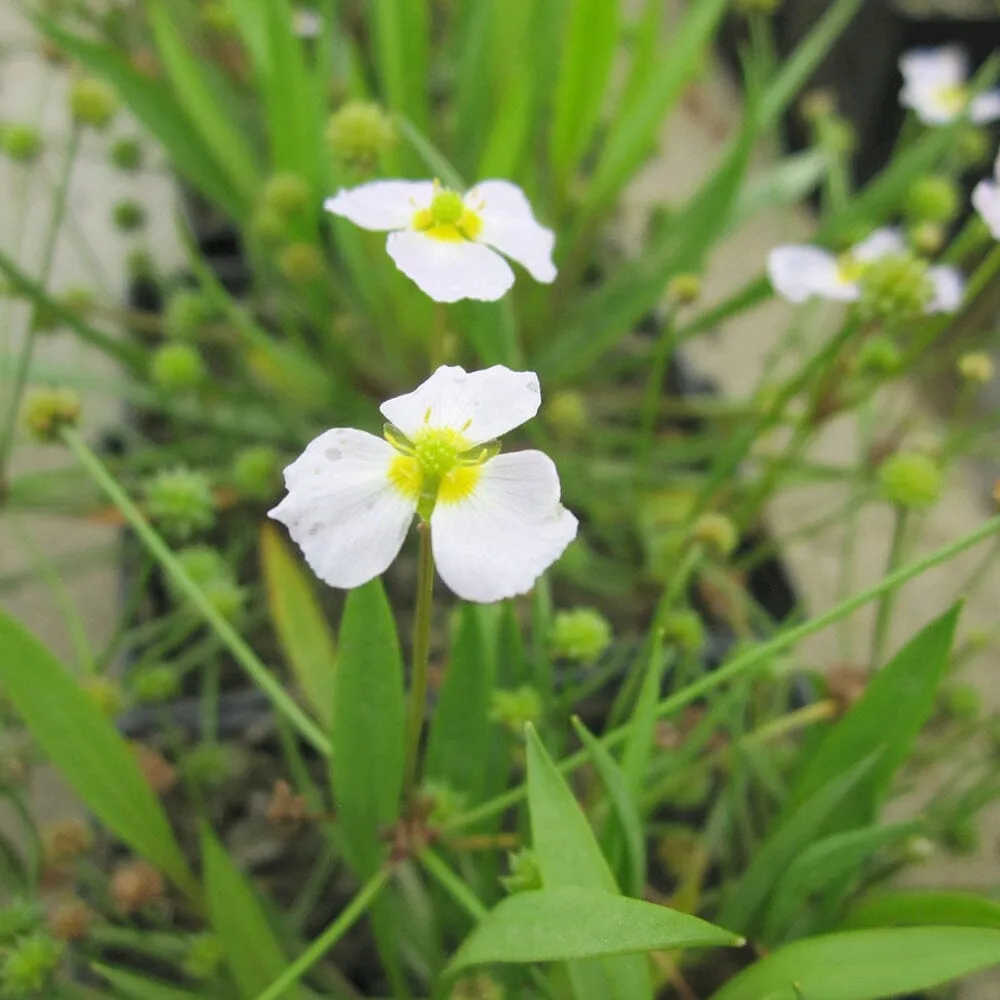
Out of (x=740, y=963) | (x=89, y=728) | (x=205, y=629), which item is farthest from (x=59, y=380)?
(x=740, y=963)

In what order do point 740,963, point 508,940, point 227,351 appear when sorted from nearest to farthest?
1. point 508,940
2. point 740,963
3. point 227,351

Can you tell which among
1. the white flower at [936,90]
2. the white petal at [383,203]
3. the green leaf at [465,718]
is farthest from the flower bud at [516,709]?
the white flower at [936,90]

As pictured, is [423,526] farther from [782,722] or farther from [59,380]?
[59,380]

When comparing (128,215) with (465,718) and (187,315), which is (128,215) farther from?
(465,718)

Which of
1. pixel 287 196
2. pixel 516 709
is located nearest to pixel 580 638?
pixel 516 709

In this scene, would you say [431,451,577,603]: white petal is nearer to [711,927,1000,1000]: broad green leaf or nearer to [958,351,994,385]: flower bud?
[711,927,1000,1000]: broad green leaf

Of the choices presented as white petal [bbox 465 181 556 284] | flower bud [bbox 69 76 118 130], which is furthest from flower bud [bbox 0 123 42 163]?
white petal [bbox 465 181 556 284]
